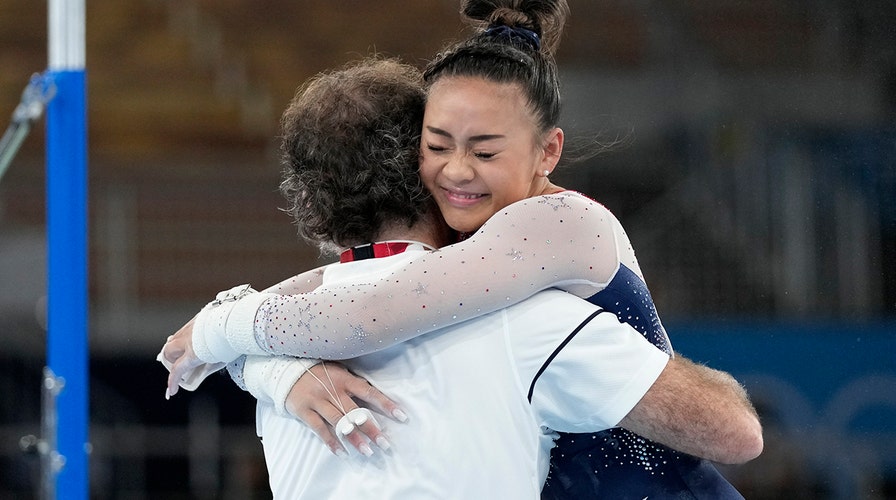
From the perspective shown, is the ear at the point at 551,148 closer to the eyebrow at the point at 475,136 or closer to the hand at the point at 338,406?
the eyebrow at the point at 475,136

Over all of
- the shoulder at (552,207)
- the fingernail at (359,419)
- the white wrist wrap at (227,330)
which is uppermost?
the shoulder at (552,207)

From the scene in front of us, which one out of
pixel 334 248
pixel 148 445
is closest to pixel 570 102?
pixel 148 445

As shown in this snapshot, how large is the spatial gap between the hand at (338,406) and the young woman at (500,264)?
0.09 feet

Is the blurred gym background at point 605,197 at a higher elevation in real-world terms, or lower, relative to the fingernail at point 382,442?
higher

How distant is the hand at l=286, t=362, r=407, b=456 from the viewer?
923mm

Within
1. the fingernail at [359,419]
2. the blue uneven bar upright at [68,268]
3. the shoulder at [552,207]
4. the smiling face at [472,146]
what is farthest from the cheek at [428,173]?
the blue uneven bar upright at [68,268]

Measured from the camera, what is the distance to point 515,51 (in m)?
1.05

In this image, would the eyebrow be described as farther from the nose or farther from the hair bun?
the hair bun

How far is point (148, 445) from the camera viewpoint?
3.46 metres

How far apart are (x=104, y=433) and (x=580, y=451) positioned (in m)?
2.76

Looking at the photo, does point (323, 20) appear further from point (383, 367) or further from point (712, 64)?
point (383, 367)

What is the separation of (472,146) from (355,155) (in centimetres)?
11

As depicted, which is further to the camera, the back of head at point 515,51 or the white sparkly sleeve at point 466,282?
the back of head at point 515,51

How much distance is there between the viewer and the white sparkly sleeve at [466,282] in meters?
0.90
